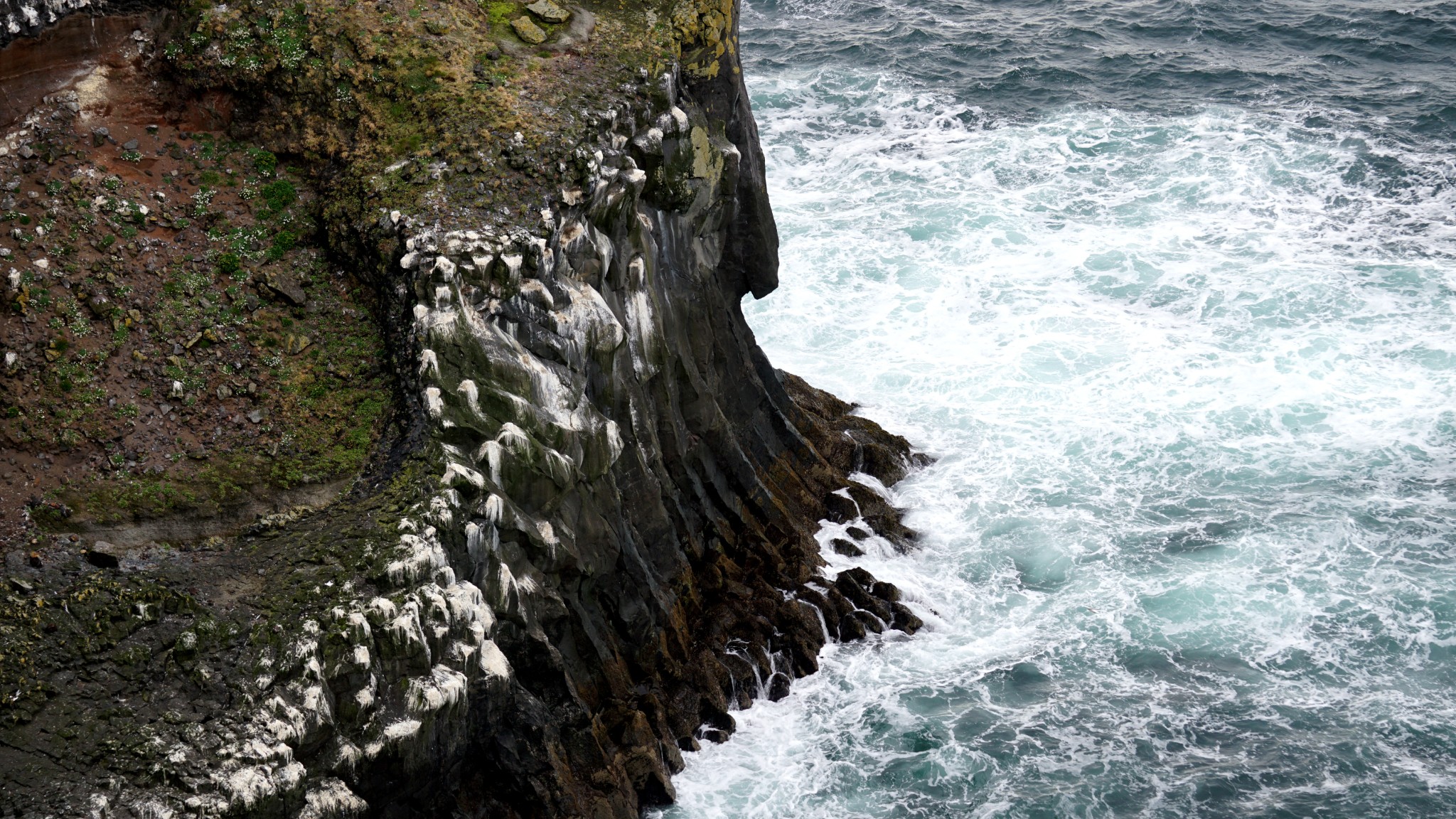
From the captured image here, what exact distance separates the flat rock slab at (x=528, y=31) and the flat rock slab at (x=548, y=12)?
0.54 metres

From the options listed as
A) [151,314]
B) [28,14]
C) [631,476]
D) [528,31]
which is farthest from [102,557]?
[528,31]

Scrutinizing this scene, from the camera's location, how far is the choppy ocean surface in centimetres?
2752

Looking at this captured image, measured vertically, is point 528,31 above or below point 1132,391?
above

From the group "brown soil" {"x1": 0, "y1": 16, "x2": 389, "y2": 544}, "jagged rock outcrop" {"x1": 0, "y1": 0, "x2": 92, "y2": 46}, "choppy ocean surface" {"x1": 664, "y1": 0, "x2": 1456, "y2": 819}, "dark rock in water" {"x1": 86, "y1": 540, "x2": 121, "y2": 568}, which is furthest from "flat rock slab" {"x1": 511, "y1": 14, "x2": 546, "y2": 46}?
"dark rock in water" {"x1": 86, "y1": 540, "x2": 121, "y2": 568}

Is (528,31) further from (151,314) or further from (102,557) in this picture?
(102,557)

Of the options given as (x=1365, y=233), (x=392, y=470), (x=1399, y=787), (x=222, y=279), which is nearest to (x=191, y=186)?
(x=222, y=279)

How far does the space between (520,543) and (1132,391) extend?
2424 cm

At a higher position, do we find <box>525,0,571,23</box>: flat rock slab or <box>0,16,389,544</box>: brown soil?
<box>525,0,571,23</box>: flat rock slab

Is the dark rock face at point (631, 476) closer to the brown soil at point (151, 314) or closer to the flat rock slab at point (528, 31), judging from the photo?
the brown soil at point (151, 314)

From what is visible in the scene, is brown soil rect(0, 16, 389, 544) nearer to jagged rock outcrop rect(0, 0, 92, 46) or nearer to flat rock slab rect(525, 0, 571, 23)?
jagged rock outcrop rect(0, 0, 92, 46)

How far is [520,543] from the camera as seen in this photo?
23281mm

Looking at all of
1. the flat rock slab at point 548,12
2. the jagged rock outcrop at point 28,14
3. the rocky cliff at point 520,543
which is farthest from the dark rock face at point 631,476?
the jagged rock outcrop at point 28,14

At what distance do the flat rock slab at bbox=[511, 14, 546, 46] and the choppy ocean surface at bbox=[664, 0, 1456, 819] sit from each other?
592 inches

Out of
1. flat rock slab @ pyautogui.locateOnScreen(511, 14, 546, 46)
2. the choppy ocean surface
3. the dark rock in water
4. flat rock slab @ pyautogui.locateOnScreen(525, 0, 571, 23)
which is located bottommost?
the choppy ocean surface
